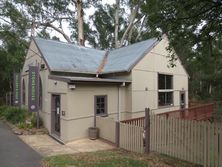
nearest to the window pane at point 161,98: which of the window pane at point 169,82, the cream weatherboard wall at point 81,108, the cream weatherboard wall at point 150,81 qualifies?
the cream weatherboard wall at point 150,81

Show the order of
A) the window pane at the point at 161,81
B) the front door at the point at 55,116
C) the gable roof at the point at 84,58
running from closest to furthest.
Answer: the front door at the point at 55,116, the gable roof at the point at 84,58, the window pane at the point at 161,81

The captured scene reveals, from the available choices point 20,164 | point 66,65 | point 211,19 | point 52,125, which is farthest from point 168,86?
point 20,164

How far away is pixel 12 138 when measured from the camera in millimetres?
11797

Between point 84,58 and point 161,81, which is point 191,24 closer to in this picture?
point 161,81

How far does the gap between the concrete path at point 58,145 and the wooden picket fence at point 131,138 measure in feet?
2.62

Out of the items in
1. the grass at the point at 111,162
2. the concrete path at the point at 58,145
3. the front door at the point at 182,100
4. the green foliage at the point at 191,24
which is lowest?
the concrete path at the point at 58,145

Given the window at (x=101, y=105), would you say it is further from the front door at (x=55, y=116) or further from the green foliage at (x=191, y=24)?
the green foliage at (x=191, y=24)

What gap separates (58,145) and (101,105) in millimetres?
3478

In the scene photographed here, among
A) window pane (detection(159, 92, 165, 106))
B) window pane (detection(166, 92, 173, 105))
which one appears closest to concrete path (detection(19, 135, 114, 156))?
window pane (detection(159, 92, 165, 106))

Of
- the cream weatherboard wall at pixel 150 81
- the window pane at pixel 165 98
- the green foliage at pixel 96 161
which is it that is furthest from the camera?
the window pane at pixel 165 98

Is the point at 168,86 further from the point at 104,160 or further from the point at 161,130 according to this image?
the point at 104,160

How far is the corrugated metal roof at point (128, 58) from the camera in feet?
49.8

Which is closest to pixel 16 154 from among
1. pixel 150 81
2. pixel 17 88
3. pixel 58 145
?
pixel 58 145

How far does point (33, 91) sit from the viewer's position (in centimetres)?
1398
